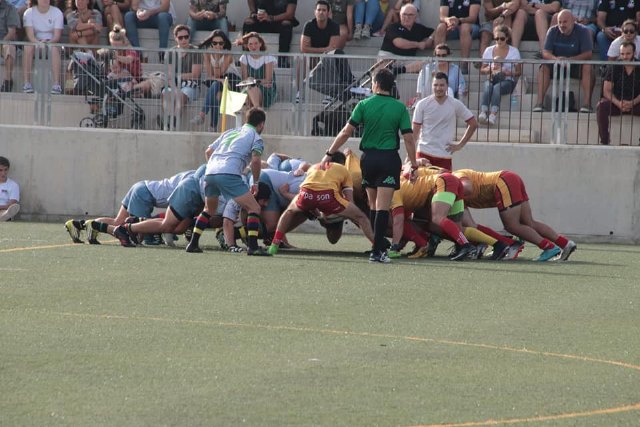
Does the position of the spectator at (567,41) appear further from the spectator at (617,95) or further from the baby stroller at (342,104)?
the baby stroller at (342,104)

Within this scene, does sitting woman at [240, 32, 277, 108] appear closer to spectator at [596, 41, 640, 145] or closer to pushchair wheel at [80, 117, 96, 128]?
pushchair wheel at [80, 117, 96, 128]

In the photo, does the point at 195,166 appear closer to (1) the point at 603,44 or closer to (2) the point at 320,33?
(2) the point at 320,33

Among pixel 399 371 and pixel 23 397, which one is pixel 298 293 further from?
pixel 23 397

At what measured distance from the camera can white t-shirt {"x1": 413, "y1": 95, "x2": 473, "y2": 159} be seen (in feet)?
53.6

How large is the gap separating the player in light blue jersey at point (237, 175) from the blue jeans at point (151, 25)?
27.2 feet

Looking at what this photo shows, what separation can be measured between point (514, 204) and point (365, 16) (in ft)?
27.8

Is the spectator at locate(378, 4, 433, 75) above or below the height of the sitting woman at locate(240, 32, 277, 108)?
above

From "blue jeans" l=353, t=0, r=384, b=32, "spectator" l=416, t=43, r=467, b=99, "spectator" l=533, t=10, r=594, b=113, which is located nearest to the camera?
"spectator" l=416, t=43, r=467, b=99

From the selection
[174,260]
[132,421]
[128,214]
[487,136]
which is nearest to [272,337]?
[132,421]

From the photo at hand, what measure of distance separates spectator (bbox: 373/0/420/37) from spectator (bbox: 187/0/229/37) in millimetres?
2603

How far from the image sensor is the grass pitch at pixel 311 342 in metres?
6.50

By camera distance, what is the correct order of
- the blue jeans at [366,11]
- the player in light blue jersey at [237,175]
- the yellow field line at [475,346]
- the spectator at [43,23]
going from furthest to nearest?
1. the blue jeans at [366,11]
2. the spectator at [43,23]
3. the player in light blue jersey at [237,175]
4. the yellow field line at [475,346]

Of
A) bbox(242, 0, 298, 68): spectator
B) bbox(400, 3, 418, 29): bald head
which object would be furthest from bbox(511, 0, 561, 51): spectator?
bbox(242, 0, 298, 68): spectator

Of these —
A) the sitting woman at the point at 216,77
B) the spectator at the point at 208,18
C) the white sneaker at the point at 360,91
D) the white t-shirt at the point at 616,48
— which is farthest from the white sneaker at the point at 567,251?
the spectator at the point at 208,18
